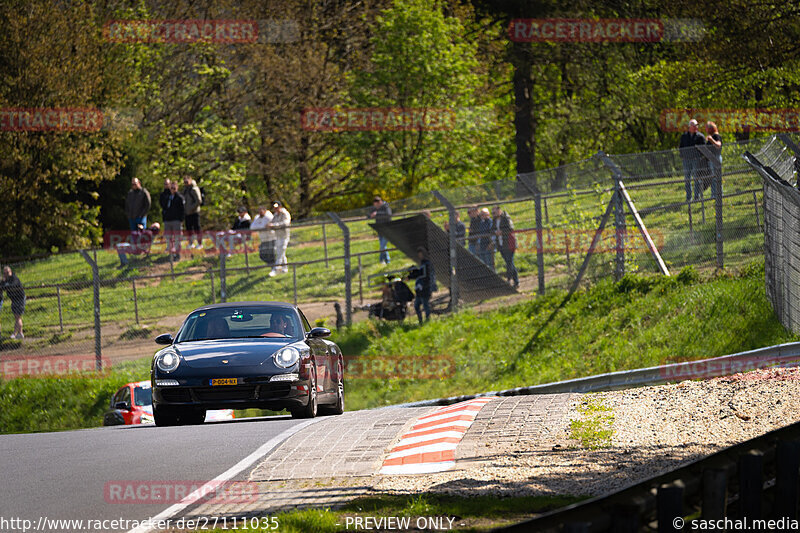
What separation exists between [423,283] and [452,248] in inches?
45.7

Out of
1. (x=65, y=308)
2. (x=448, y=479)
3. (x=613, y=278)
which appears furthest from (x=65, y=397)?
(x=448, y=479)

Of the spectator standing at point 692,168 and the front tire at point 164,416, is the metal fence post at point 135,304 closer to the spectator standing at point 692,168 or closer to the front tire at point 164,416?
the front tire at point 164,416

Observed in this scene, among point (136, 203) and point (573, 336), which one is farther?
point (136, 203)

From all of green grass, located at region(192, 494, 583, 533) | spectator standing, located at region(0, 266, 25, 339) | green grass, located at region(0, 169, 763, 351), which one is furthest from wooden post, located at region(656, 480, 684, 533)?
spectator standing, located at region(0, 266, 25, 339)

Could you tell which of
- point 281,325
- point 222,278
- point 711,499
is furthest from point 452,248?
point 711,499

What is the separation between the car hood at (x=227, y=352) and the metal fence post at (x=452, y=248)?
10.4 metres

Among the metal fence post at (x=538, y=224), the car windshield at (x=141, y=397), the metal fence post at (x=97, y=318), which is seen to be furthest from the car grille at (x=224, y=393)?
the metal fence post at (x=97, y=318)

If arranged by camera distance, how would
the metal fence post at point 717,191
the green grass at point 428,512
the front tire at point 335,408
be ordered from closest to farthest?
the green grass at point 428,512 → the front tire at point 335,408 → the metal fence post at point 717,191

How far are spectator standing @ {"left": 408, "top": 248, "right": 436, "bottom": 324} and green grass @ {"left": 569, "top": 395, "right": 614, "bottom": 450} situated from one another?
38.5 ft

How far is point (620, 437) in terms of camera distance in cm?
963

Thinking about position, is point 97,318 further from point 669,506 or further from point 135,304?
point 669,506

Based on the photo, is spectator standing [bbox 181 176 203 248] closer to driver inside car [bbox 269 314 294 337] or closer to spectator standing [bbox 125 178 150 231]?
spectator standing [bbox 125 178 150 231]

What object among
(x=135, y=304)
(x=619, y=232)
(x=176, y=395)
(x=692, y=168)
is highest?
(x=692, y=168)

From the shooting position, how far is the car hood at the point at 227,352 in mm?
12484
